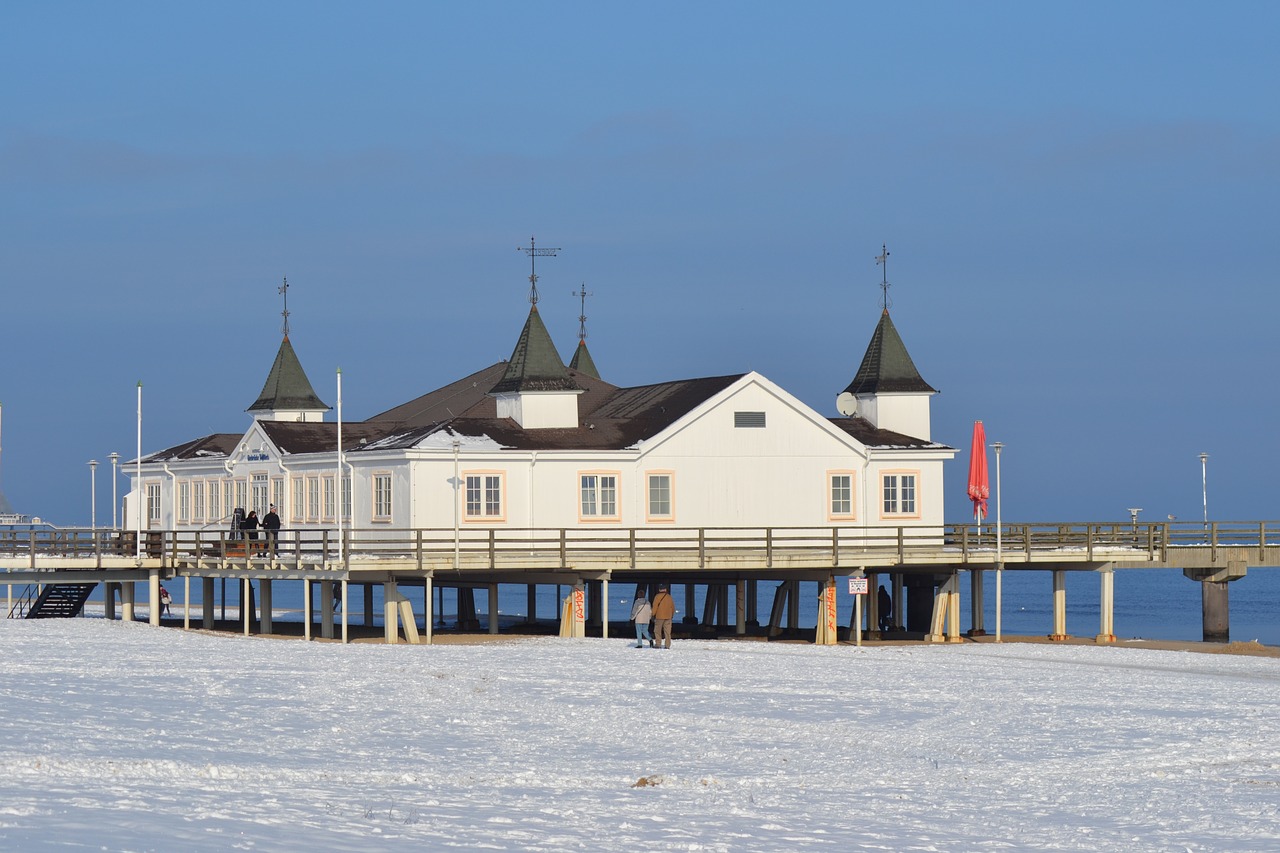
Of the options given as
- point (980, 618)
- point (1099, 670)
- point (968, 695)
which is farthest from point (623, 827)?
point (980, 618)

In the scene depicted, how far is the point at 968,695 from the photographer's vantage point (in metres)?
26.1

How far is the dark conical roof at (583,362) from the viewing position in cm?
6394

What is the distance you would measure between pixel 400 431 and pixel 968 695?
22221mm

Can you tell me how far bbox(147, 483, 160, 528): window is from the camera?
173 ft

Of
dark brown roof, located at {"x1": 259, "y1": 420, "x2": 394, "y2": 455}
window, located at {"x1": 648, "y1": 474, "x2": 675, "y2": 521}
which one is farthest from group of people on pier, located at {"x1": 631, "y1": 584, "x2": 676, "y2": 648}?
dark brown roof, located at {"x1": 259, "y1": 420, "x2": 394, "y2": 455}

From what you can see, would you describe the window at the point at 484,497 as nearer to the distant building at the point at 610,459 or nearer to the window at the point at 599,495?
the distant building at the point at 610,459

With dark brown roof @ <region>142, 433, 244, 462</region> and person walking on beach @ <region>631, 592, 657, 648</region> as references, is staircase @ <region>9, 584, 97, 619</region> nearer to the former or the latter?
dark brown roof @ <region>142, 433, 244, 462</region>

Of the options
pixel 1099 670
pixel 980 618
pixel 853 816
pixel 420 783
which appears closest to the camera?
pixel 853 816

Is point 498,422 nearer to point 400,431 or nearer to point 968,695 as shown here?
point 400,431

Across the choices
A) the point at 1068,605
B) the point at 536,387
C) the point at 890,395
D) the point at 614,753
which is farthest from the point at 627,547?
the point at 1068,605

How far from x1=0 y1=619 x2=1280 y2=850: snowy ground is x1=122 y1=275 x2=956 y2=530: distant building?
1031cm

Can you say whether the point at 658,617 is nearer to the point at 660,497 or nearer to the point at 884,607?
the point at 660,497

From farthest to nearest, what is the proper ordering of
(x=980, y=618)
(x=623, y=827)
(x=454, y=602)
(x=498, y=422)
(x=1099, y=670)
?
(x=454, y=602) < (x=980, y=618) < (x=498, y=422) < (x=1099, y=670) < (x=623, y=827)

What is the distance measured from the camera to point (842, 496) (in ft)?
146
